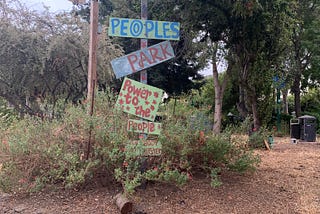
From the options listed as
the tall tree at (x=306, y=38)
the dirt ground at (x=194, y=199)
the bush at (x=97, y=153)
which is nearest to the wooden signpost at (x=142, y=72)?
the bush at (x=97, y=153)

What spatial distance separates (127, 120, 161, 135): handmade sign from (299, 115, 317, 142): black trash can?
381 inches

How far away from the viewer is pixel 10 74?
815 cm

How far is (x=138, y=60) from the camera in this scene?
3934 millimetres

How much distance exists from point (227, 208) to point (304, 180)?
75.5 inches

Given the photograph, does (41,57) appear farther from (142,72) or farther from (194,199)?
(194,199)

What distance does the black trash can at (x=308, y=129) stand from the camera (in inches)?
466

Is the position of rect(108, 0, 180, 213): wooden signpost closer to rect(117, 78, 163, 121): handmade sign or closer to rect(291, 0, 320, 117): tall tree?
rect(117, 78, 163, 121): handmade sign

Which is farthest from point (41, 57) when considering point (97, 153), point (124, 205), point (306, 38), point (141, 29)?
point (306, 38)

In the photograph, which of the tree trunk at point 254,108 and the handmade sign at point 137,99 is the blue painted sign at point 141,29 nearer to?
the handmade sign at point 137,99

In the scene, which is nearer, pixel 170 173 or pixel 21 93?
pixel 170 173

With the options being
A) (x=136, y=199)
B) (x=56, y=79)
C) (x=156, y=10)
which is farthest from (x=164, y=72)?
(x=136, y=199)

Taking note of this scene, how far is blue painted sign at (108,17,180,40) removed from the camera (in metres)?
3.91

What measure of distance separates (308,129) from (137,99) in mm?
9909

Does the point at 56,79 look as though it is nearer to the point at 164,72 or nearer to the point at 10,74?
the point at 10,74
